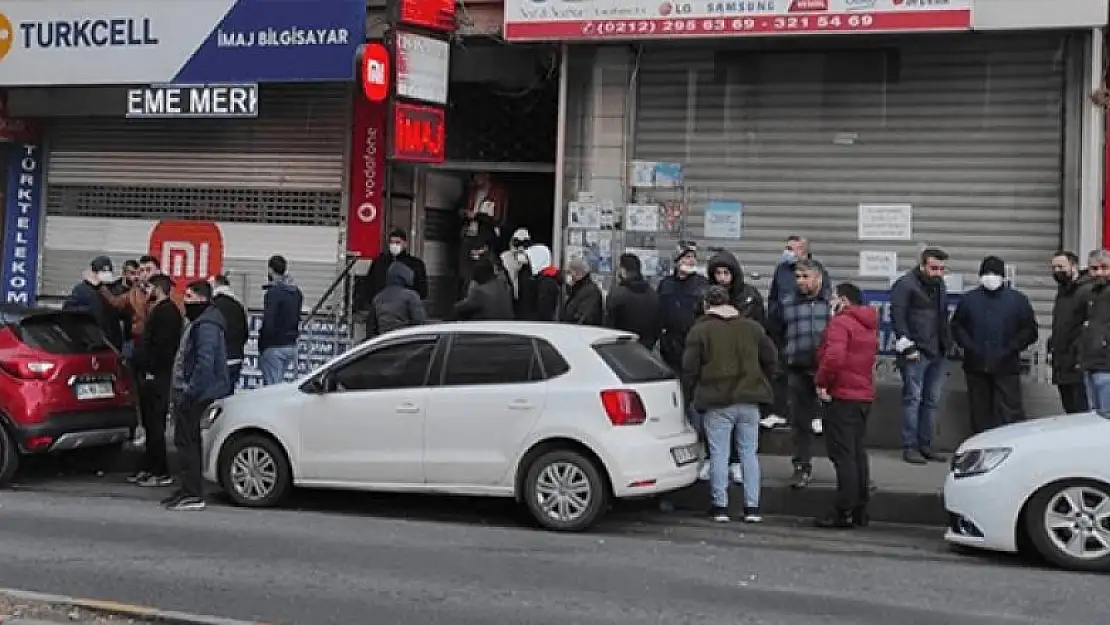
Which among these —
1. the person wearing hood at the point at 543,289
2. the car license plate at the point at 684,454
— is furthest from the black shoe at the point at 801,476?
the person wearing hood at the point at 543,289

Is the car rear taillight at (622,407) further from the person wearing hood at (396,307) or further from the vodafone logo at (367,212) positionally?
the vodafone logo at (367,212)

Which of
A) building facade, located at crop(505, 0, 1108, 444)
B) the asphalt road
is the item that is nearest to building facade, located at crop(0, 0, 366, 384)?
building facade, located at crop(505, 0, 1108, 444)

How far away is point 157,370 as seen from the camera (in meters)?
11.5

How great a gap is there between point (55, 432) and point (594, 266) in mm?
5882

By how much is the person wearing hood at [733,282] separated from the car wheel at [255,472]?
3822mm

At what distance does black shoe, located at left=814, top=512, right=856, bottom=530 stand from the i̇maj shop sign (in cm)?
508

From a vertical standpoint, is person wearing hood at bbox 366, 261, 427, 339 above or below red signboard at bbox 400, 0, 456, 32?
below

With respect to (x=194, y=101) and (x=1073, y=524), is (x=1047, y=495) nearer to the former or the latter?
(x=1073, y=524)

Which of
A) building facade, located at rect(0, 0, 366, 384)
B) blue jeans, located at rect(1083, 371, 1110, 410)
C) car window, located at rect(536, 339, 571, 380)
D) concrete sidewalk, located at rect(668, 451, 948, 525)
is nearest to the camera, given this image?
car window, located at rect(536, 339, 571, 380)

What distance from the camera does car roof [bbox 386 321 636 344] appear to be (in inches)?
378

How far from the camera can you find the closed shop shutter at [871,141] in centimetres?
1303

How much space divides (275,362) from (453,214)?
3802mm

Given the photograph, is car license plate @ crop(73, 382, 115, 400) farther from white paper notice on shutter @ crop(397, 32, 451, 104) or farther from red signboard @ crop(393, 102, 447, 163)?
white paper notice on shutter @ crop(397, 32, 451, 104)

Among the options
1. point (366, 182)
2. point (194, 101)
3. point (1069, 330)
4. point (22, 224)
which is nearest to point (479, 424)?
point (1069, 330)
